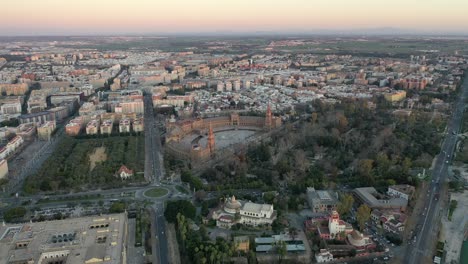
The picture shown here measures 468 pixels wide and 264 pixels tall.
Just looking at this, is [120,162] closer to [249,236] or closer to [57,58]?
[249,236]

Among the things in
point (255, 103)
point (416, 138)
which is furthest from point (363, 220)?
point (255, 103)

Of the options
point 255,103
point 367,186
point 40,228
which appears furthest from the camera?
point 255,103

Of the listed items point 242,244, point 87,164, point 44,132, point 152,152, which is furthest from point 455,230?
point 44,132

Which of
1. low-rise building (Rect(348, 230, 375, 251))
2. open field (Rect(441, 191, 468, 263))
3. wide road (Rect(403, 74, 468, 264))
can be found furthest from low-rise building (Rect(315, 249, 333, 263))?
open field (Rect(441, 191, 468, 263))

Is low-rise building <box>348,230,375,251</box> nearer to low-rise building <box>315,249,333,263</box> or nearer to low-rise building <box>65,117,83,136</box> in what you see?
low-rise building <box>315,249,333,263</box>

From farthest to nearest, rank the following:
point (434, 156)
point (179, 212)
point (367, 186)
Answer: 1. point (434, 156)
2. point (367, 186)
3. point (179, 212)

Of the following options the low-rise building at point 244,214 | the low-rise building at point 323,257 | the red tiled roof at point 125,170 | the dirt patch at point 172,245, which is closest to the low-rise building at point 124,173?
the red tiled roof at point 125,170
